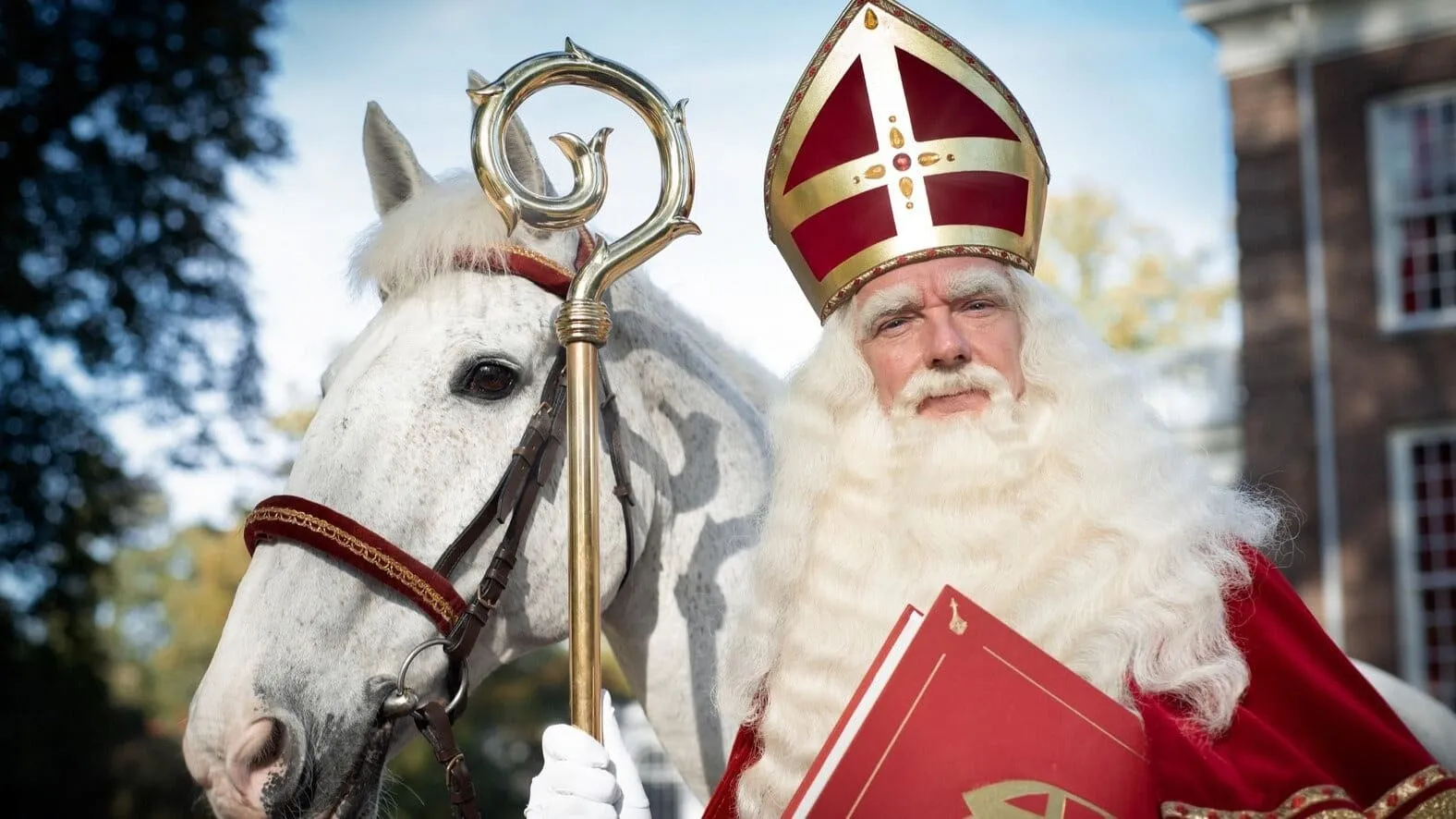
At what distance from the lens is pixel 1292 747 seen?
6.02 feet

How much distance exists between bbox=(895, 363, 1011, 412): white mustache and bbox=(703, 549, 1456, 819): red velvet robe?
1.90ft

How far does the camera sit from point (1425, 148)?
13.0 m

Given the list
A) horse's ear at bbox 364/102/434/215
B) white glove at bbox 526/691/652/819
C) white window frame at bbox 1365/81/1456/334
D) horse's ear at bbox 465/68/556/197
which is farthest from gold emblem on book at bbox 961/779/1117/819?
white window frame at bbox 1365/81/1456/334

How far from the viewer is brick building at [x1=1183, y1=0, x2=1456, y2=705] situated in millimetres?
12641

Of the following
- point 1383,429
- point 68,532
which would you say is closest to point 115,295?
point 68,532

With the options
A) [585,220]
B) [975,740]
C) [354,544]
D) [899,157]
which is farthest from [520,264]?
[975,740]

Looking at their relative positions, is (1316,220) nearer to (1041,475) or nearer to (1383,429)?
(1383,429)

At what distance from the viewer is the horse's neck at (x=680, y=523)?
8.98ft

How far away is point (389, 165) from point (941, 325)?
1383mm

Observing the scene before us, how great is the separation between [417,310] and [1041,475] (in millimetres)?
1301

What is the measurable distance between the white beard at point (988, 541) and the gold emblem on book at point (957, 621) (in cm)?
31

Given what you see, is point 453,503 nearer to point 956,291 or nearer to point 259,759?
point 259,759

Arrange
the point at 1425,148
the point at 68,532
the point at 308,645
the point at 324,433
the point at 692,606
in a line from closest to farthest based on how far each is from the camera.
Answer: the point at 308,645 → the point at 324,433 → the point at 692,606 → the point at 68,532 → the point at 1425,148

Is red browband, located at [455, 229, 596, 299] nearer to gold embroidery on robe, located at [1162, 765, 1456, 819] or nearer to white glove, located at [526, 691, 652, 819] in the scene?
white glove, located at [526, 691, 652, 819]
